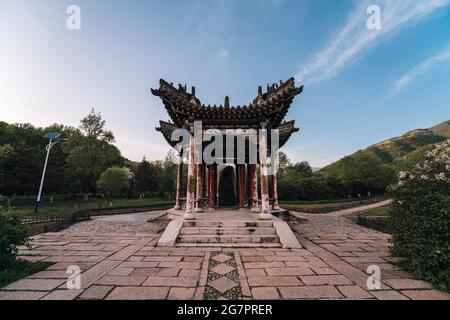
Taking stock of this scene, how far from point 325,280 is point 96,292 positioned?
4.43 metres

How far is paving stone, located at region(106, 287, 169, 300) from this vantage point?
11.2 ft

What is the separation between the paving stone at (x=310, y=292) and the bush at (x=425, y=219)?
6.90ft

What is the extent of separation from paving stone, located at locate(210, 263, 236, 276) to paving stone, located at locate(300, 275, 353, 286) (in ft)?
5.32

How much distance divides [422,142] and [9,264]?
157 m

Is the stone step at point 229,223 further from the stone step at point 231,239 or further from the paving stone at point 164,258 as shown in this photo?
the paving stone at point 164,258

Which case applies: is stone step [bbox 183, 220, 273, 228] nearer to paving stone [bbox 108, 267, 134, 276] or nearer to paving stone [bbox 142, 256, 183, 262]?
paving stone [bbox 142, 256, 183, 262]

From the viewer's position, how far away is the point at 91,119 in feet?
116

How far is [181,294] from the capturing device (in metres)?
3.54

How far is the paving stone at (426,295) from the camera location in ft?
11.3

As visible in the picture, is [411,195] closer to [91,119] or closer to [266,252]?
[266,252]

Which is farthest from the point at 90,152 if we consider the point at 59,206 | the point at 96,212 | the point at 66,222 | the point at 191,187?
the point at 191,187

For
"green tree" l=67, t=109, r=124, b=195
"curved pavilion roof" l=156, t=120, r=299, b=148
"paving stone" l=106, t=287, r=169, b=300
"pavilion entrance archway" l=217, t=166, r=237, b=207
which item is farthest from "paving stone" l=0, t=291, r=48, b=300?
"green tree" l=67, t=109, r=124, b=195

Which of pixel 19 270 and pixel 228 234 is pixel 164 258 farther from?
pixel 19 270
